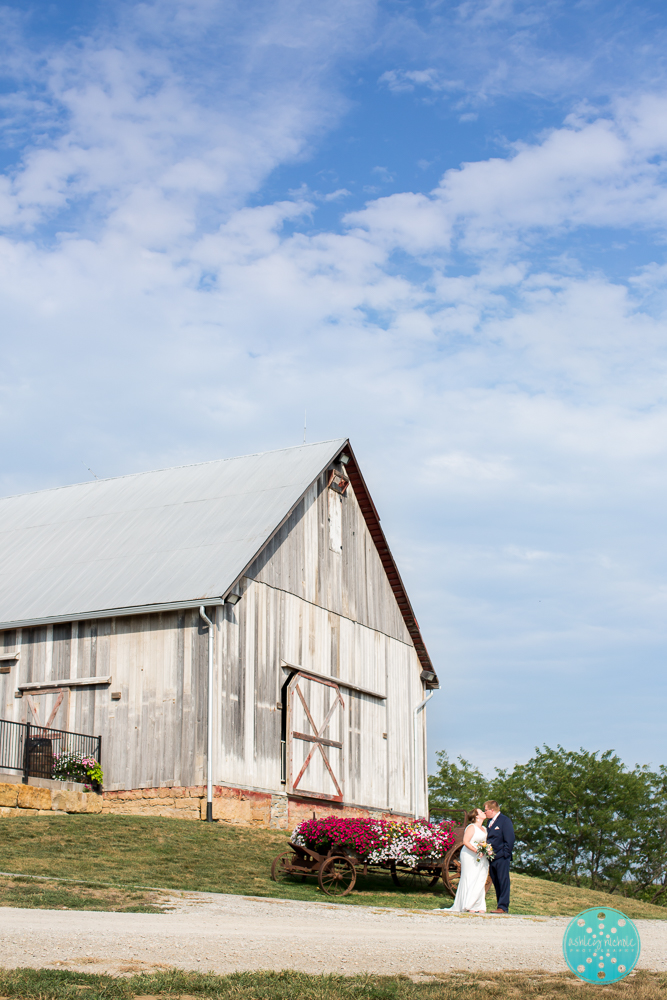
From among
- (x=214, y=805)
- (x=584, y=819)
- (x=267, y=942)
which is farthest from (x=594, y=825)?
(x=267, y=942)

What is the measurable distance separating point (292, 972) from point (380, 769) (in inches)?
825

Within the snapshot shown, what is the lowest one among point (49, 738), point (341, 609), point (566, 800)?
point (566, 800)

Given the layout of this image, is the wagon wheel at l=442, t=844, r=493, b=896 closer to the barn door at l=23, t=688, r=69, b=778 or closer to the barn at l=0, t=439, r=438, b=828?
the barn at l=0, t=439, r=438, b=828

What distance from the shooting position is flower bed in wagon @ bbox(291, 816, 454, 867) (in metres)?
17.0

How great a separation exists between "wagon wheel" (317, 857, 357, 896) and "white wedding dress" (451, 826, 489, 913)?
2018 mm

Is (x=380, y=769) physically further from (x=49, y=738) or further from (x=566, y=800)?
(x=566, y=800)

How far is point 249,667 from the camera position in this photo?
81.6ft

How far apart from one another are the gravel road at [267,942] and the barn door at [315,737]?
11.7 m

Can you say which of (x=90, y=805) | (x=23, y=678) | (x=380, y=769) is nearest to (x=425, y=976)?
(x=90, y=805)

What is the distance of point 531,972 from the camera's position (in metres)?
9.42

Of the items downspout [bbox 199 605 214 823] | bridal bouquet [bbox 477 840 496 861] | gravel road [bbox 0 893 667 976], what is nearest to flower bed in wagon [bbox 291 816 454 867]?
bridal bouquet [bbox 477 840 496 861]

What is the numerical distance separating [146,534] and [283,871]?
12537mm

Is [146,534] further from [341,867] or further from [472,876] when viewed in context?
[472,876]

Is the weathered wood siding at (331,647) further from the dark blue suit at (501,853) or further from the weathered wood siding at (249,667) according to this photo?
the dark blue suit at (501,853)
